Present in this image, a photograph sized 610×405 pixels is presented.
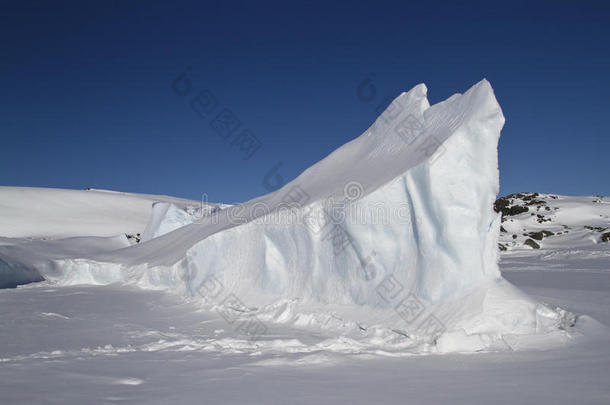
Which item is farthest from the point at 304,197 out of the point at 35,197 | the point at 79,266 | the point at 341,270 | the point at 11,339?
the point at 35,197

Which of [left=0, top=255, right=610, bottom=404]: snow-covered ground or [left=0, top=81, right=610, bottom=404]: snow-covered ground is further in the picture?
[left=0, top=81, right=610, bottom=404]: snow-covered ground

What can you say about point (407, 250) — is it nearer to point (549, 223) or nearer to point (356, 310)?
point (356, 310)

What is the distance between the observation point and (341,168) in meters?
8.77

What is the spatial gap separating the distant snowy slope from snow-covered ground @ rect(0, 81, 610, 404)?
82.9 ft

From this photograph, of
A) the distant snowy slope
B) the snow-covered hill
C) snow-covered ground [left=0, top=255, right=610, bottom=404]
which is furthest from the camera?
the distant snowy slope

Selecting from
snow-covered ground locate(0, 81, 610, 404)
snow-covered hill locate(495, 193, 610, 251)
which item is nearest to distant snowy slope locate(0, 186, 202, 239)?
snow-covered ground locate(0, 81, 610, 404)

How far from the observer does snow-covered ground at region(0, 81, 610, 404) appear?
150 inches

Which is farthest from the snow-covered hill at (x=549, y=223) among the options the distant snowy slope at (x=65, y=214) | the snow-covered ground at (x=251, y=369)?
the distant snowy slope at (x=65, y=214)

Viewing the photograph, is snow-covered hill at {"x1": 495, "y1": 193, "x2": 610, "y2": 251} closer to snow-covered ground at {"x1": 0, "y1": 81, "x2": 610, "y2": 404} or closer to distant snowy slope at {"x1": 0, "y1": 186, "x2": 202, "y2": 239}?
snow-covered ground at {"x1": 0, "y1": 81, "x2": 610, "y2": 404}

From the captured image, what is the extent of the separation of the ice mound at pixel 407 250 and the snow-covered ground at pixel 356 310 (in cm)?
2

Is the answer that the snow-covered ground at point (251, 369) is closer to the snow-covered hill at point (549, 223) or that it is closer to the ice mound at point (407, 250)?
the ice mound at point (407, 250)

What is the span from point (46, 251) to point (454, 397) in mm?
13677

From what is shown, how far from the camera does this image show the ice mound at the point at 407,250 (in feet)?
17.5

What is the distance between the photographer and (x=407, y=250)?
19.8ft
